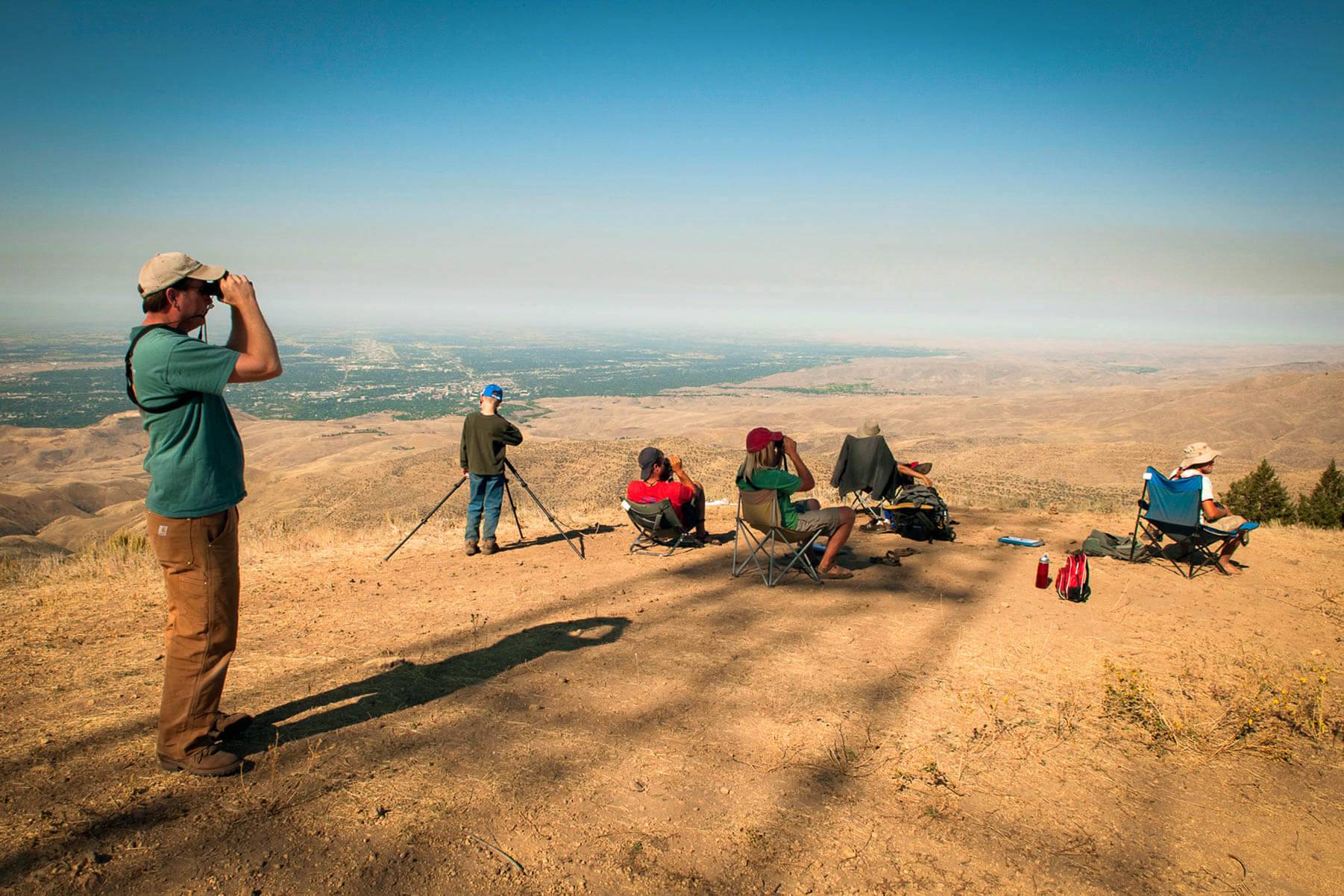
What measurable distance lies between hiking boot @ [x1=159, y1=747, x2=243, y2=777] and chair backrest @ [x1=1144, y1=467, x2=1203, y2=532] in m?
8.84

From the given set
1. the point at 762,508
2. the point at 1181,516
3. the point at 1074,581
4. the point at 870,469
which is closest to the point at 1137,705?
the point at 1074,581

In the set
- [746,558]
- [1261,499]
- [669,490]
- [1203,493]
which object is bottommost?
[1261,499]

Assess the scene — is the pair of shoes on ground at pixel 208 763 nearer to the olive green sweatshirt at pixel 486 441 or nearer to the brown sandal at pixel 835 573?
the olive green sweatshirt at pixel 486 441

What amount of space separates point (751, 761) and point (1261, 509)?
1670 centimetres

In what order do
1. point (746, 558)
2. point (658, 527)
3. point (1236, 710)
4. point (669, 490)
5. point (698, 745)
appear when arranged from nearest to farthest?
point (698, 745) → point (1236, 710) → point (746, 558) → point (658, 527) → point (669, 490)

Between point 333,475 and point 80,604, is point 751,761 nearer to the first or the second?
point 80,604

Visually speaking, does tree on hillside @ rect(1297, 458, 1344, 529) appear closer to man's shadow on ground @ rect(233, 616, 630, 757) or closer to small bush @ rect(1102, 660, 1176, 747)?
small bush @ rect(1102, 660, 1176, 747)

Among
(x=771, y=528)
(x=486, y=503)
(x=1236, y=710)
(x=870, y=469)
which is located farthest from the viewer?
(x=870, y=469)

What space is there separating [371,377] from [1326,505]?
413 feet

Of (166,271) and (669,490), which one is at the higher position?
(166,271)

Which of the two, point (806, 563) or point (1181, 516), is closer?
point (806, 563)

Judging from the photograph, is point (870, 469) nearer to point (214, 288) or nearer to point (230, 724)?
point (230, 724)

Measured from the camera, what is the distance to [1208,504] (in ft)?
24.9

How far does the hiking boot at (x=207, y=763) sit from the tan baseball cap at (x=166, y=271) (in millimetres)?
2275
